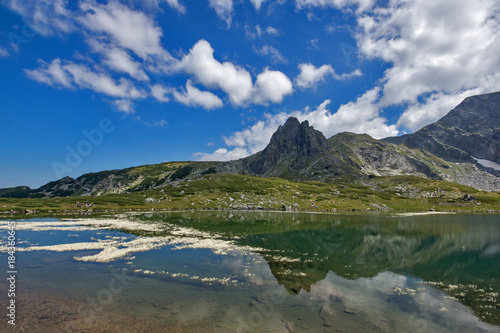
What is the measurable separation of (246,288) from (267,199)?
5284 inches

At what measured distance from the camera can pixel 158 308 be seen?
16.7 metres

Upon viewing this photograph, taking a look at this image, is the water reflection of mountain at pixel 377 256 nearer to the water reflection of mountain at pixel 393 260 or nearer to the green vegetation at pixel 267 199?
the water reflection of mountain at pixel 393 260

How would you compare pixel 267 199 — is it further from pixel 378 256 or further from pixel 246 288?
pixel 246 288

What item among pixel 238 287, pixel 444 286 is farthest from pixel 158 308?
pixel 444 286

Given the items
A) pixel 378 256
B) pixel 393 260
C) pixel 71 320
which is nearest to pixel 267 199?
pixel 378 256

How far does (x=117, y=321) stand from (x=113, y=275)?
10.4 meters

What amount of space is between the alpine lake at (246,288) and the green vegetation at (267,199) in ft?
318

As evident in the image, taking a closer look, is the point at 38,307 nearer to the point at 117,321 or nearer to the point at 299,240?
the point at 117,321

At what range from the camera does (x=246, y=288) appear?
69.6 ft

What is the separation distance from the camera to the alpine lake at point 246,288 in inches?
601

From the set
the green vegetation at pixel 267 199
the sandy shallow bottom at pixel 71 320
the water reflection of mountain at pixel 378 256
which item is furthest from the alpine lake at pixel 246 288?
the green vegetation at pixel 267 199

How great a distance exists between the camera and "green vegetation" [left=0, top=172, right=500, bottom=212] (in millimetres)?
128625

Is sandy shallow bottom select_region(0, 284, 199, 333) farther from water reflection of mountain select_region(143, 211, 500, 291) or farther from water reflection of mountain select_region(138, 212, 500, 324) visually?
water reflection of mountain select_region(143, 211, 500, 291)

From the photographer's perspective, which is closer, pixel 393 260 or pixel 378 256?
pixel 393 260
